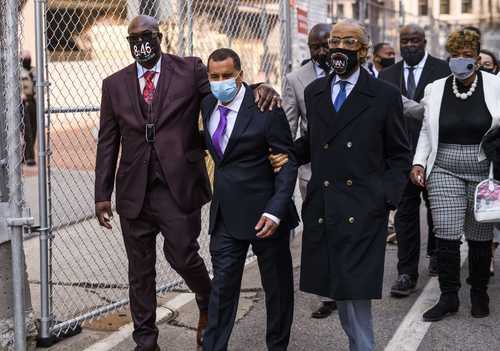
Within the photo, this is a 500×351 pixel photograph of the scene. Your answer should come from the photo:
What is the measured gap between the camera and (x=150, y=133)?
464 centimetres

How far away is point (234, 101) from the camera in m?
4.42

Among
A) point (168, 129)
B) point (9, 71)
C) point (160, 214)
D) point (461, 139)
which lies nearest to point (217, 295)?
point (160, 214)

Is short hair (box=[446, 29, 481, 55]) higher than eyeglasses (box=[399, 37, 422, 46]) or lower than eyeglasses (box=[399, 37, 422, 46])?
lower

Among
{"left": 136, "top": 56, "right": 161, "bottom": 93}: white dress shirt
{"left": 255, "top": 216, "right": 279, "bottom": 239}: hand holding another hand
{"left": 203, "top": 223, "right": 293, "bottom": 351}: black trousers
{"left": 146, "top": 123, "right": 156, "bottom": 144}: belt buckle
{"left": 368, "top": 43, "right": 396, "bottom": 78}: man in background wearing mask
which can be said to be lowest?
{"left": 203, "top": 223, "right": 293, "bottom": 351}: black trousers

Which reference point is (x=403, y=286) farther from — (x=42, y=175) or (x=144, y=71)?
(x=42, y=175)


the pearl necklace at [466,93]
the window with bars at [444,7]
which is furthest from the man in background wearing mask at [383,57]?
the window with bars at [444,7]

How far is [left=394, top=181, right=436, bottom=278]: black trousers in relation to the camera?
20.4ft

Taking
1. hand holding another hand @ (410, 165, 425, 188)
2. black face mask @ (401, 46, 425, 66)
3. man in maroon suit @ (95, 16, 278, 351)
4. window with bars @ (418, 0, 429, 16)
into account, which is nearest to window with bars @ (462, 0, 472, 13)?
window with bars @ (418, 0, 429, 16)

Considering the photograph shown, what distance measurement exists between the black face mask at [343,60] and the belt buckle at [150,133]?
108cm

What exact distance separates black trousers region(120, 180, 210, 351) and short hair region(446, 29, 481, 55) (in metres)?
2.08

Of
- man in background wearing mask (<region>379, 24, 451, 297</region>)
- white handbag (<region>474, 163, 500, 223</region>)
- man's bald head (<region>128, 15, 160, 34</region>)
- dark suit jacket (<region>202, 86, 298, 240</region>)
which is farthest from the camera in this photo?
man in background wearing mask (<region>379, 24, 451, 297</region>)

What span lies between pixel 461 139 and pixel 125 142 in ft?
7.19

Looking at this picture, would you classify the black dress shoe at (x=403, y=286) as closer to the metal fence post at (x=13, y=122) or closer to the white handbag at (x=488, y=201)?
the white handbag at (x=488, y=201)

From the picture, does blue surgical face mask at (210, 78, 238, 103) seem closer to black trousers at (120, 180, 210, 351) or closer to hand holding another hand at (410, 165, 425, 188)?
black trousers at (120, 180, 210, 351)
